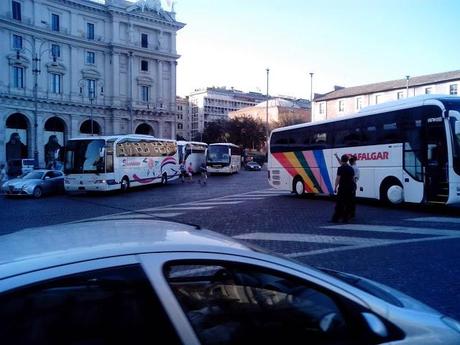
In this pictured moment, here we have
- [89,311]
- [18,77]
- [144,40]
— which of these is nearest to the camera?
[89,311]

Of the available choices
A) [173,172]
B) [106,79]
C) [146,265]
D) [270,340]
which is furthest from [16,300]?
[106,79]

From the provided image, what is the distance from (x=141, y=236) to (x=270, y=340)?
2.71 feet

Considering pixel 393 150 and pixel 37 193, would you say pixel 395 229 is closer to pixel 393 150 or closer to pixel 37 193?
pixel 393 150

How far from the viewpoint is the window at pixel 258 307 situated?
2045mm

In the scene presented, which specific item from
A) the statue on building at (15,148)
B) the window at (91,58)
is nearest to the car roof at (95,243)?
the statue on building at (15,148)

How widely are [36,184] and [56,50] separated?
1704 inches

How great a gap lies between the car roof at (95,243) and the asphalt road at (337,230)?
381 cm

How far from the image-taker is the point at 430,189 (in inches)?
532

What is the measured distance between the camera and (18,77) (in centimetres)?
5431

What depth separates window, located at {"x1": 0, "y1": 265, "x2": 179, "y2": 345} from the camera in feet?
5.42

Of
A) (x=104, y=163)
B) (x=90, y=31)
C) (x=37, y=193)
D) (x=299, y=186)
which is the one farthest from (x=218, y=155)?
(x=90, y=31)

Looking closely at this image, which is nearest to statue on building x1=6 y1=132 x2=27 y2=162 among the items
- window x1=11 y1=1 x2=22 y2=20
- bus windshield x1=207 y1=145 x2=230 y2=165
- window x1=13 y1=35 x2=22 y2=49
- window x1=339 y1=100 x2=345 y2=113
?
window x1=13 y1=35 x2=22 y2=49

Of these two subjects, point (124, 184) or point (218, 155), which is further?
point (218, 155)

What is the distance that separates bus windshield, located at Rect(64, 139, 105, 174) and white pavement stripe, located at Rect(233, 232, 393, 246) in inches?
552
